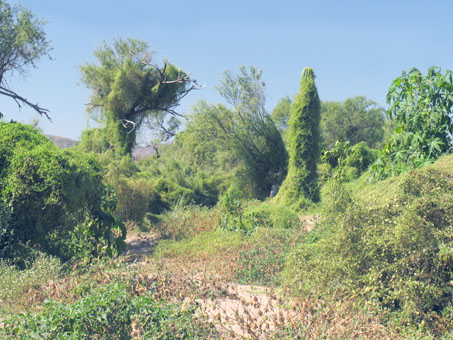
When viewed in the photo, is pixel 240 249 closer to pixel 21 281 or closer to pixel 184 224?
pixel 184 224

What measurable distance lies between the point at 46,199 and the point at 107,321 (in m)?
4.11

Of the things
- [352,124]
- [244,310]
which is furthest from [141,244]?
[352,124]

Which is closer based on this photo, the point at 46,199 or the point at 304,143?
the point at 46,199

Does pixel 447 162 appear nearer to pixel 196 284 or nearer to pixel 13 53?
pixel 196 284

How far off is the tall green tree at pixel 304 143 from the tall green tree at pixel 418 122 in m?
6.86

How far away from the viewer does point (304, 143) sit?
15.7m

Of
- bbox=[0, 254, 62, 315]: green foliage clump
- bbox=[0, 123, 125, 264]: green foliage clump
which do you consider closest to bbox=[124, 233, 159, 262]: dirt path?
bbox=[0, 123, 125, 264]: green foliage clump

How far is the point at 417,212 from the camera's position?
508cm

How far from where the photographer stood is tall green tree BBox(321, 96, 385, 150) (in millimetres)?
33188

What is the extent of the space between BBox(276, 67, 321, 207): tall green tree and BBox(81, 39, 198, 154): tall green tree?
21.4 feet

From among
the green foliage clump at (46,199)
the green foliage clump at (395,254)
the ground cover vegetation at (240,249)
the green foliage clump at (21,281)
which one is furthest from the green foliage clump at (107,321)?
the green foliage clump at (46,199)

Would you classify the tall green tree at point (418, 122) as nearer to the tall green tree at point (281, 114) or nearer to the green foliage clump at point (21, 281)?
the green foliage clump at point (21, 281)

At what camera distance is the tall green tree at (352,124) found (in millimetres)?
33188

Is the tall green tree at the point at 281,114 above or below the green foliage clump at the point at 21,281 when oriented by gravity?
above
